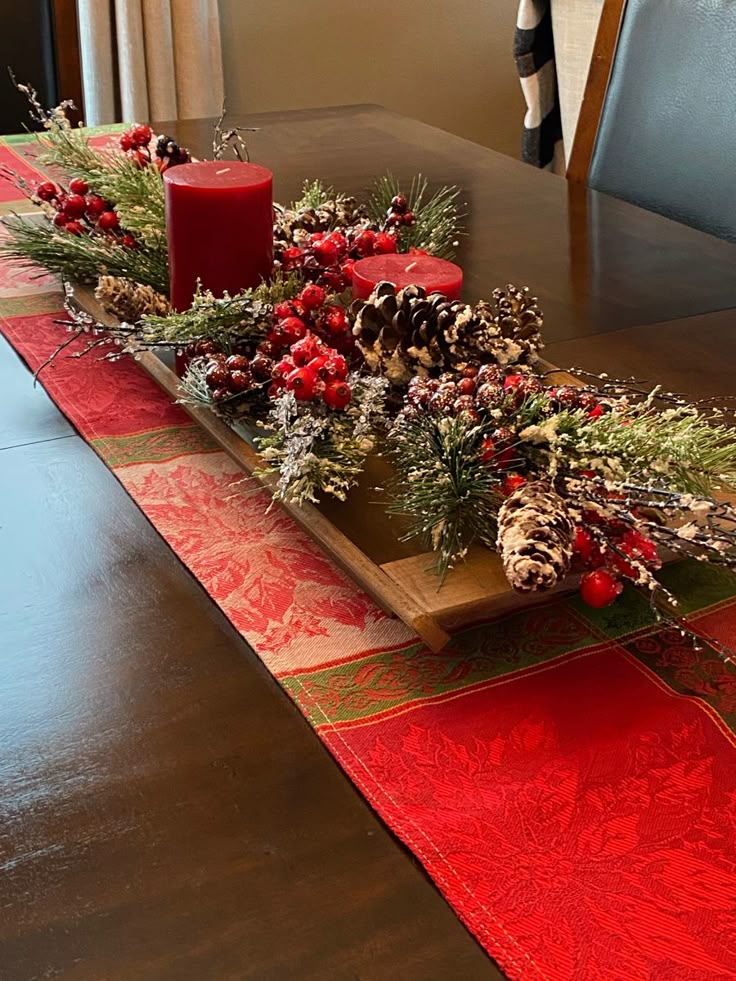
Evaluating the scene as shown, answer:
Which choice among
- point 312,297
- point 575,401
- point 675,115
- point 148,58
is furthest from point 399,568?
point 148,58

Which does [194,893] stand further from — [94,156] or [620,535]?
[94,156]

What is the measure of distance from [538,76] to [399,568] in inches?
76.9

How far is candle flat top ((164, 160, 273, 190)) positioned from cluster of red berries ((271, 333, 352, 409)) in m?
0.17

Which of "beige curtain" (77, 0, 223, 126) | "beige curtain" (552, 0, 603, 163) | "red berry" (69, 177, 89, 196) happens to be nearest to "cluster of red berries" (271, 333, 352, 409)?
"red berry" (69, 177, 89, 196)

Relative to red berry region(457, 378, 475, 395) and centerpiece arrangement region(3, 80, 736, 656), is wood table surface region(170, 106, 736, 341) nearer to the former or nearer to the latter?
centerpiece arrangement region(3, 80, 736, 656)

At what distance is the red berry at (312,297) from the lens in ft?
2.62

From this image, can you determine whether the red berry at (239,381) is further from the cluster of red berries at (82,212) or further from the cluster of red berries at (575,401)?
the cluster of red berries at (82,212)

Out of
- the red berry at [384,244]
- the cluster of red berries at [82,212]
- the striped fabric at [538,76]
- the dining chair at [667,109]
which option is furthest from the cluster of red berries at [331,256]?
the striped fabric at [538,76]

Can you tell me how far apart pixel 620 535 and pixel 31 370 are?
21.8 inches

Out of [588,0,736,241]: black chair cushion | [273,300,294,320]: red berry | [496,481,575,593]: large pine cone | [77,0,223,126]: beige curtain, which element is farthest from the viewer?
[77,0,223,126]: beige curtain

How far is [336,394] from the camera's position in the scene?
0.69 m

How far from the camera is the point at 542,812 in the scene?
51cm

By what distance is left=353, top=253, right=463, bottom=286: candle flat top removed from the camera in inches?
32.0

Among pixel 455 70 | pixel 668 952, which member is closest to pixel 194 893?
pixel 668 952
